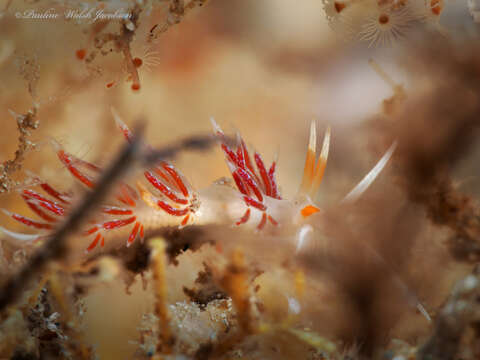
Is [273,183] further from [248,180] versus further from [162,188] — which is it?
[162,188]

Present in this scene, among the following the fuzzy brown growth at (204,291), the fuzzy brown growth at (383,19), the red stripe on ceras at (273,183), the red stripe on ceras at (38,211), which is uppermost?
the fuzzy brown growth at (383,19)

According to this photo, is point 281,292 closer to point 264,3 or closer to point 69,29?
point 69,29

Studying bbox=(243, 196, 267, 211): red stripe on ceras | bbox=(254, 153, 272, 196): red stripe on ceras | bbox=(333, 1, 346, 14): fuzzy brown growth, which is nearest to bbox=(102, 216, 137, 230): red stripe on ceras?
bbox=(243, 196, 267, 211): red stripe on ceras

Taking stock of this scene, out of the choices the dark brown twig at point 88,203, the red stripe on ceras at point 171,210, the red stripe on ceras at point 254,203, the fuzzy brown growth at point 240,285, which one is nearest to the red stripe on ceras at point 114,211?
the red stripe on ceras at point 171,210

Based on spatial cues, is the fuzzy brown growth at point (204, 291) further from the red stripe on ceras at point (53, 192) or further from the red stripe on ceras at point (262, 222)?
the red stripe on ceras at point (53, 192)

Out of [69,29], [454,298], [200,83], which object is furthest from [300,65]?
[454,298]

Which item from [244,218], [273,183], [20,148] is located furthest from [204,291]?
[20,148]

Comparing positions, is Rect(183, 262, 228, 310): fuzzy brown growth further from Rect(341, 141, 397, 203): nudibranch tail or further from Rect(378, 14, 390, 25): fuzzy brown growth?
Rect(378, 14, 390, 25): fuzzy brown growth
